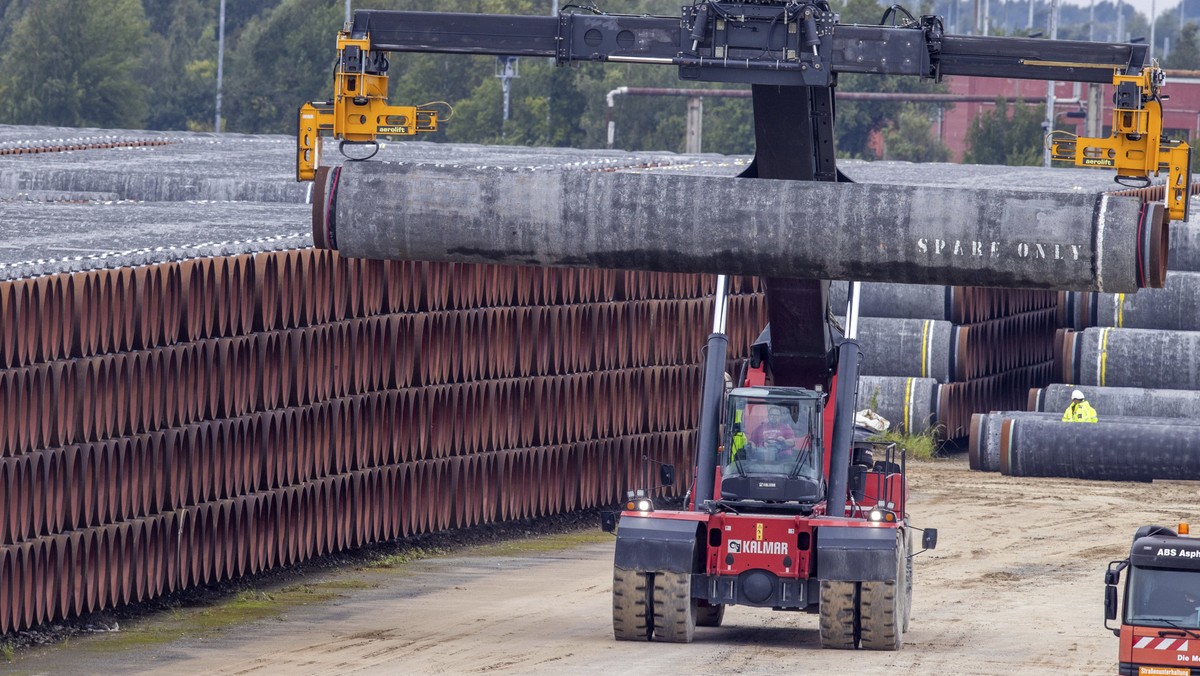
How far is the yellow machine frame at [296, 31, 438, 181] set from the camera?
693 inches

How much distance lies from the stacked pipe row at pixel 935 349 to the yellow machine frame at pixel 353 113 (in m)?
19.8

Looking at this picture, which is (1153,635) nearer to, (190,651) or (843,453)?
(843,453)

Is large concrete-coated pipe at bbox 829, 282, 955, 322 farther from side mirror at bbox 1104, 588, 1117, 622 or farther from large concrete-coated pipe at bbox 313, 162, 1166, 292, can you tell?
side mirror at bbox 1104, 588, 1117, 622

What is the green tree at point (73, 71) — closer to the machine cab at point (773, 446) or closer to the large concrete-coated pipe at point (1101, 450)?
the large concrete-coated pipe at point (1101, 450)

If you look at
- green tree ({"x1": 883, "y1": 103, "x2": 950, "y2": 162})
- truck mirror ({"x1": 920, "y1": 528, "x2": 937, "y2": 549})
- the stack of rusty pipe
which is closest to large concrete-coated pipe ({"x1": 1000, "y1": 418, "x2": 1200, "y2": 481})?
truck mirror ({"x1": 920, "y1": 528, "x2": 937, "y2": 549})

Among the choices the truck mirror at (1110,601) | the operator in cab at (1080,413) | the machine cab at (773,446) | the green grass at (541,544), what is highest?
the machine cab at (773,446)

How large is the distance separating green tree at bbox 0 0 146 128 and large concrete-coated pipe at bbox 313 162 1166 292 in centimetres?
7659

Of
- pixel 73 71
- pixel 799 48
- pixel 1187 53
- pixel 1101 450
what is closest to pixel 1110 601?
pixel 799 48

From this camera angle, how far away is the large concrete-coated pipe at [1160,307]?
37.7 metres

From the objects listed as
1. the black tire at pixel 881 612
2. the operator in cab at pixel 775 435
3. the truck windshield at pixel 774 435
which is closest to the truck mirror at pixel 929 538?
the black tire at pixel 881 612

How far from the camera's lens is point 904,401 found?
1465 inches

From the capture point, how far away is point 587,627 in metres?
20.8

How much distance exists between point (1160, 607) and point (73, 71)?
3284 inches

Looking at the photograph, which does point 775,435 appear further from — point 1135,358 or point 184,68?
point 184,68
